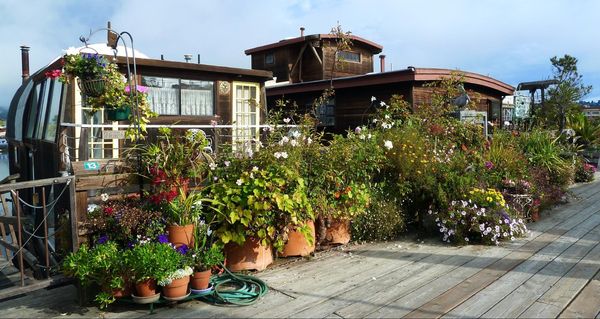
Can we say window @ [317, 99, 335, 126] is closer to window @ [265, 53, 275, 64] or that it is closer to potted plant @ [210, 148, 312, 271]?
window @ [265, 53, 275, 64]

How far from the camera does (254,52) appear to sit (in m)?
17.5

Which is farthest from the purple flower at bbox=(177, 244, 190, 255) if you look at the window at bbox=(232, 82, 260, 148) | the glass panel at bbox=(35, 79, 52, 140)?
the window at bbox=(232, 82, 260, 148)

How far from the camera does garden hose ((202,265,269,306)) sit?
331 cm

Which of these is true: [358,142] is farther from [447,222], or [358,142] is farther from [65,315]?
[65,315]

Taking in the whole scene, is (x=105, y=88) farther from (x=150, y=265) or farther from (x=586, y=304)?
(x=586, y=304)

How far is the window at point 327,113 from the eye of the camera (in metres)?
12.5

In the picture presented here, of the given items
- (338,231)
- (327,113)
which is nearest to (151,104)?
(327,113)

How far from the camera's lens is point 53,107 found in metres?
7.43

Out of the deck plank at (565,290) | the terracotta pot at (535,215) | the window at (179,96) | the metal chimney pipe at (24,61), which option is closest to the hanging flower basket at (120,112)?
the deck plank at (565,290)

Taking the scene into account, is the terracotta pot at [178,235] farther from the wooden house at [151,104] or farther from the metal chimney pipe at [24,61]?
the metal chimney pipe at [24,61]

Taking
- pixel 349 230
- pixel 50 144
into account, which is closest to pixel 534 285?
pixel 349 230

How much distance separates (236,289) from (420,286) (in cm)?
144

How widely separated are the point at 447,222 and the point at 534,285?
4.59 feet

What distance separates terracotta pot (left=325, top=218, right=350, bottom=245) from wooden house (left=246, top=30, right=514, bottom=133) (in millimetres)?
4364
